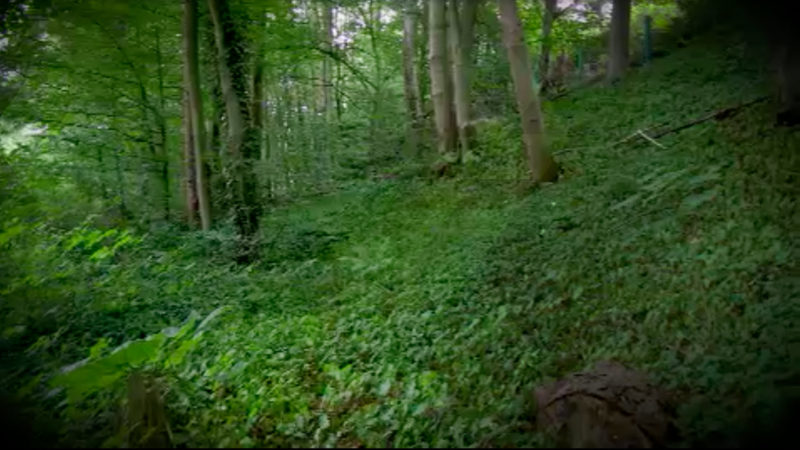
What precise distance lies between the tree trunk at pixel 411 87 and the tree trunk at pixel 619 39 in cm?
729

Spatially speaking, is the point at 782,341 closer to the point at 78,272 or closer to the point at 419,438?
the point at 419,438

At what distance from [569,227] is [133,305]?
637 cm

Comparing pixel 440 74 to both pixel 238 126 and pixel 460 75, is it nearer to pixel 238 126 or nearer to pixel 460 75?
pixel 460 75

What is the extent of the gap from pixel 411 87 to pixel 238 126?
1391 cm

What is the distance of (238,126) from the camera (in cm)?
920

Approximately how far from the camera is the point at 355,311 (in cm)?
634

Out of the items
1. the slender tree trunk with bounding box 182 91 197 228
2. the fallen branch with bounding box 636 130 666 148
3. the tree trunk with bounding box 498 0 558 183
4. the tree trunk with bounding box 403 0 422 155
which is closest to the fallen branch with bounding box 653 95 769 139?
the fallen branch with bounding box 636 130 666 148

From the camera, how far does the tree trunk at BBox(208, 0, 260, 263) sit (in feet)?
29.6

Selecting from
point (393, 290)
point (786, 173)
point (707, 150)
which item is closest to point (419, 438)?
point (393, 290)

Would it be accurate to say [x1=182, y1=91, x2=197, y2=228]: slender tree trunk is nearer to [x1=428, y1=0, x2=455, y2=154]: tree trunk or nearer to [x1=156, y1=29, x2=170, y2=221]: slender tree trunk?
[x1=156, y1=29, x2=170, y2=221]: slender tree trunk

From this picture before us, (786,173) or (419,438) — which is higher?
(786,173)

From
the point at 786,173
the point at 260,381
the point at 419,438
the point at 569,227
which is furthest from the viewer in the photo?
the point at 569,227

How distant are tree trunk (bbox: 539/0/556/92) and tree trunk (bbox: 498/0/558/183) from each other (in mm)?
6125

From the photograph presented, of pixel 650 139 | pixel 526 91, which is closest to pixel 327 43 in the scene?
pixel 526 91
